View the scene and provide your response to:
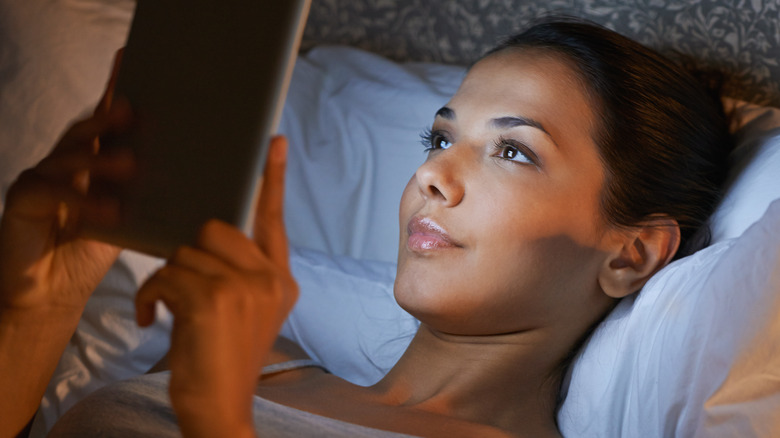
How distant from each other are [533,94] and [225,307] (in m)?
0.59

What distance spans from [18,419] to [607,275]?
81 centimetres

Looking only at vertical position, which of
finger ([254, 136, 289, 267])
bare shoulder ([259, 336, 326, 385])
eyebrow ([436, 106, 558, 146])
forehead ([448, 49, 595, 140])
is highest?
forehead ([448, 49, 595, 140])

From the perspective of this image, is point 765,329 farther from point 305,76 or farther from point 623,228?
point 305,76

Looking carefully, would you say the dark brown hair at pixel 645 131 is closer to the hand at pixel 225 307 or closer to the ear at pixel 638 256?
the ear at pixel 638 256

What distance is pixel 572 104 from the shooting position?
0.97m

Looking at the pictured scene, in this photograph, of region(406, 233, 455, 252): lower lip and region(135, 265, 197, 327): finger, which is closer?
region(135, 265, 197, 327): finger

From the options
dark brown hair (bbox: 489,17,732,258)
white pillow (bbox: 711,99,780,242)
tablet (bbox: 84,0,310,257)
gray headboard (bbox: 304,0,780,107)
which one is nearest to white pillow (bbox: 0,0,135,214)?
gray headboard (bbox: 304,0,780,107)

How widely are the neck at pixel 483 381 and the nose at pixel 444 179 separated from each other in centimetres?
22

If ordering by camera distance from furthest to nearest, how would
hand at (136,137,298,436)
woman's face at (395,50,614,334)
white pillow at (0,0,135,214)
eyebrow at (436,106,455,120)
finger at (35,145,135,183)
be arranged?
white pillow at (0,0,135,214), eyebrow at (436,106,455,120), woman's face at (395,50,614,334), finger at (35,145,135,183), hand at (136,137,298,436)

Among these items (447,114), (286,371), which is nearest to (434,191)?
(447,114)

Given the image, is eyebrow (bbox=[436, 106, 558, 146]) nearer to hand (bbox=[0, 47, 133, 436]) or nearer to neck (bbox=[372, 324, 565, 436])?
neck (bbox=[372, 324, 565, 436])

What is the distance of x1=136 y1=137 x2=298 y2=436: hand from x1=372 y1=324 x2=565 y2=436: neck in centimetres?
46

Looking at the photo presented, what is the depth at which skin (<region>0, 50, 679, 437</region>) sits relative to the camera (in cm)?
83

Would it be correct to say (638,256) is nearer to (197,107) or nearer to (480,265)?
(480,265)
